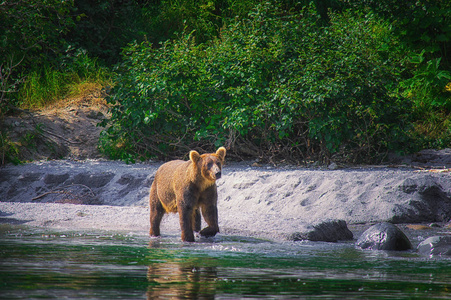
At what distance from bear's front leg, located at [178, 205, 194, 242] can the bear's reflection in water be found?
5.70 ft

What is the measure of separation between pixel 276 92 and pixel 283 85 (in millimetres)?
208

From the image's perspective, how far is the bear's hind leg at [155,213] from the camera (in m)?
8.59

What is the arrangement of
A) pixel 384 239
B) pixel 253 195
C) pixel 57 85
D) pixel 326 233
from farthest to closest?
pixel 57 85, pixel 253 195, pixel 326 233, pixel 384 239

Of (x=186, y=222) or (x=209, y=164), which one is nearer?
(x=209, y=164)

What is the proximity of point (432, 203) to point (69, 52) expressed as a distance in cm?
1312

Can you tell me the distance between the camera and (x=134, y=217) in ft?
33.3

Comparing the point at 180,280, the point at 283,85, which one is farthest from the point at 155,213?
the point at 283,85

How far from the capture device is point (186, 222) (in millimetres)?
7863

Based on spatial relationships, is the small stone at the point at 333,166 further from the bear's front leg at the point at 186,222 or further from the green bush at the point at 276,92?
the bear's front leg at the point at 186,222

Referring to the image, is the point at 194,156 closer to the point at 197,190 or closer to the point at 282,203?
the point at 197,190

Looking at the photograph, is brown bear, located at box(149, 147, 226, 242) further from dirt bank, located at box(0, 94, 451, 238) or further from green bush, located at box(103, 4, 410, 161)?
green bush, located at box(103, 4, 410, 161)

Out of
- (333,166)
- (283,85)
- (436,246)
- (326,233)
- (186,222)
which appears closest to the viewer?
(436,246)

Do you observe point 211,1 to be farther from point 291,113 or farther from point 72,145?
point 291,113

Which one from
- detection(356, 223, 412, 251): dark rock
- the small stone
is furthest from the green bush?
detection(356, 223, 412, 251): dark rock
